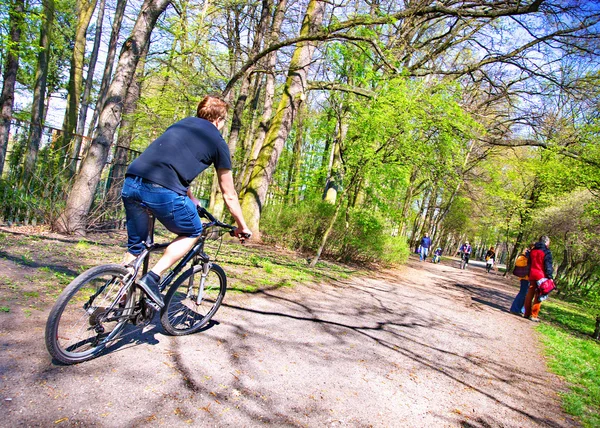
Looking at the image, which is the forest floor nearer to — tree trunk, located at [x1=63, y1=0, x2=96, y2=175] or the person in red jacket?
the person in red jacket

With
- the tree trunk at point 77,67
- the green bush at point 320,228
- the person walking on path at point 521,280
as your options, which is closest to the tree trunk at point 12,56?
A: the tree trunk at point 77,67

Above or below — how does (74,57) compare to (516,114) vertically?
below

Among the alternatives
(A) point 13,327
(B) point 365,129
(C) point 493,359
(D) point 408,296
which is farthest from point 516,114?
(A) point 13,327

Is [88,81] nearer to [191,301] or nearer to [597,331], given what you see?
[191,301]

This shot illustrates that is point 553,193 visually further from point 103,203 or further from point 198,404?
point 198,404

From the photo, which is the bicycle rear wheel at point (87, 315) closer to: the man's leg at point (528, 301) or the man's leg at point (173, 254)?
the man's leg at point (173, 254)

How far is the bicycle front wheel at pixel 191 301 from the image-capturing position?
11.3 ft

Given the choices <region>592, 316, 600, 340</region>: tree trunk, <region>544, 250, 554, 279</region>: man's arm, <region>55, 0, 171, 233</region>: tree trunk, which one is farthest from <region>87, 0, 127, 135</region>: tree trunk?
<region>592, 316, 600, 340</region>: tree trunk

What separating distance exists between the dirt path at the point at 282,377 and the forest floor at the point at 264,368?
0.04 feet

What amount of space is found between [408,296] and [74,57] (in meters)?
14.2

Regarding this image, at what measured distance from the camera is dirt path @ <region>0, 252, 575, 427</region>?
7.89 ft

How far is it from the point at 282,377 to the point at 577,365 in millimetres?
5608

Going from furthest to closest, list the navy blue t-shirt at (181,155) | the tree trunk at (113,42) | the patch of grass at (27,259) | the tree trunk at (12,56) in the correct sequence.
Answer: the tree trunk at (113,42) → the tree trunk at (12,56) → the patch of grass at (27,259) → the navy blue t-shirt at (181,155)

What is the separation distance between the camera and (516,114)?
16.1 meters
